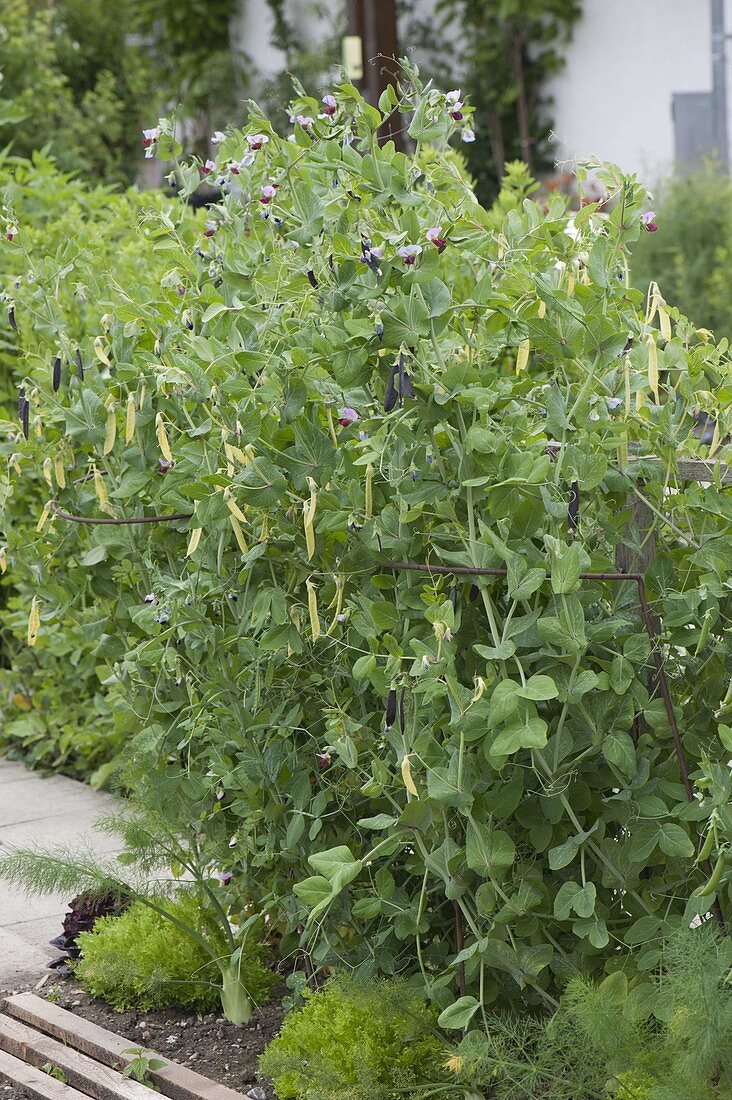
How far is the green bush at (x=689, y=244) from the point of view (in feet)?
29.8

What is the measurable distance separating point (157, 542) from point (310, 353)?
2.63ft

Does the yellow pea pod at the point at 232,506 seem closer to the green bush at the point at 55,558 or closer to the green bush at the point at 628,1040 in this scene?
the green bush at the point at 628,1040

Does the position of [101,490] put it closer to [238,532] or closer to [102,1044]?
[238,532]

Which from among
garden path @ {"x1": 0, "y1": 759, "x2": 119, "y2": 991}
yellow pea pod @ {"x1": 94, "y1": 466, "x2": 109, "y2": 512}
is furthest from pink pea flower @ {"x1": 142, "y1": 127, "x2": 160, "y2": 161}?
garden path @ {"x1": 0, "y1": 759, "x2": 119, "y2": 991}

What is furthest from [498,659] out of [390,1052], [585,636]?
[390,1052]

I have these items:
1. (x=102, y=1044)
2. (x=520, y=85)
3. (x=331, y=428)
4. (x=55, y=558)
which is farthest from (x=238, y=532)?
(x=520, y=85)

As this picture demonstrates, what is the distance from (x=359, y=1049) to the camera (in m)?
2.50

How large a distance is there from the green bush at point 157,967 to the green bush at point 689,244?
265 inches

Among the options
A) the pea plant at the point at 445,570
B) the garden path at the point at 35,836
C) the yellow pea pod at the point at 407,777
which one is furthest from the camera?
the garden path at the point at 35,836

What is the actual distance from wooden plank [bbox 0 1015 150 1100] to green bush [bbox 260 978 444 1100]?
12.9 inches

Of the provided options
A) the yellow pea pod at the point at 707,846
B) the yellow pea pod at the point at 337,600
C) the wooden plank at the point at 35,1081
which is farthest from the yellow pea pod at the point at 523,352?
the wooden plank at the point at 35,1081

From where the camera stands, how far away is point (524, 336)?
250cm

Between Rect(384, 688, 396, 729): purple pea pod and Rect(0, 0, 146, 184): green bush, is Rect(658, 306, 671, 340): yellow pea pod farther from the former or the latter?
Rect(0, 0, 146, 184): green bush

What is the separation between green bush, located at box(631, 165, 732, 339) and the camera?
9078 mm
